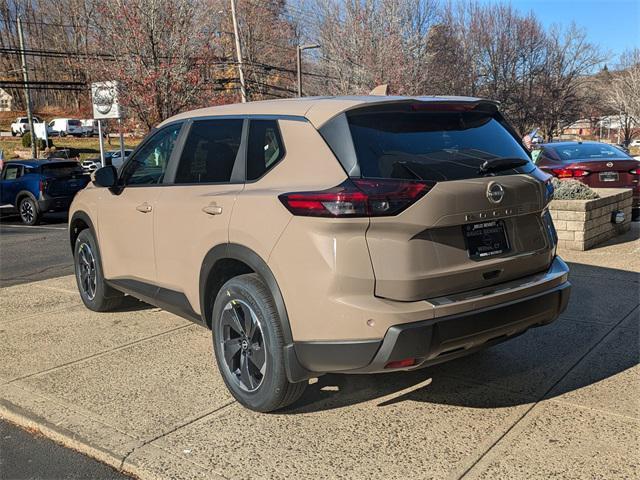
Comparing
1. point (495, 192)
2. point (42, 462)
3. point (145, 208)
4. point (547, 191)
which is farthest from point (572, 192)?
point (42, 462)

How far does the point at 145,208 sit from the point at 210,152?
0.80 meters

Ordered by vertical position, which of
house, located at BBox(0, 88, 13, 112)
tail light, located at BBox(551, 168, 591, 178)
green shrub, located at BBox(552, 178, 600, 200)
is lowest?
green shrub, located at BBox(552, 178, 600, 200)

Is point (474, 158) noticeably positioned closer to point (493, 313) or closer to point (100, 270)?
point (493, 313)

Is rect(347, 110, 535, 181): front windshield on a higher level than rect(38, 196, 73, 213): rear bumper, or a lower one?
higher

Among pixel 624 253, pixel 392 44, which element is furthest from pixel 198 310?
pixel 392 44

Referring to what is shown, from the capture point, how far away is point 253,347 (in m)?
3.58

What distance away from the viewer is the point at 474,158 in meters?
3.42

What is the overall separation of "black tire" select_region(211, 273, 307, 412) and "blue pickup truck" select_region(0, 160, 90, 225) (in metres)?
12.4

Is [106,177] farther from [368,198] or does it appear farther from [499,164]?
[499,164]

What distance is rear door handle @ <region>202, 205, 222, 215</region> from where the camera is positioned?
12.3ft

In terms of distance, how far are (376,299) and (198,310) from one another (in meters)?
1.56

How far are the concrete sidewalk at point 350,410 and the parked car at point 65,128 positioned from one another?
5629 cm

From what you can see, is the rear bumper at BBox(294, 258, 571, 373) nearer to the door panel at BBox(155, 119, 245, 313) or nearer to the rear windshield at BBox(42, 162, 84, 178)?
the door panel at BBox(155, 119, 245, 313)

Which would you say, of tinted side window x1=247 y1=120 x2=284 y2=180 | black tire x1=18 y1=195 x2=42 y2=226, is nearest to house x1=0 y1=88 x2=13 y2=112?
black tire x1=18 y1=195 x2=42 y2=226
